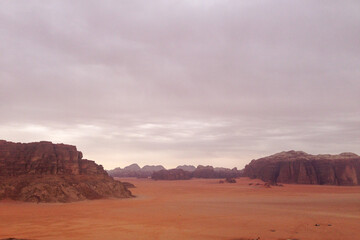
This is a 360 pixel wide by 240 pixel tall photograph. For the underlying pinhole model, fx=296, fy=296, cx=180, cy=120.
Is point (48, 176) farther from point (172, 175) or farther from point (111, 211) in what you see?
point (172, 175)

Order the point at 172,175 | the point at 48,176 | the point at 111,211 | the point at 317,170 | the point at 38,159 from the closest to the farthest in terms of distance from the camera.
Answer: the point at 111,211 → the point at 48,176 → the point at 38,159 → the point at 317,170 → the point at 172,175

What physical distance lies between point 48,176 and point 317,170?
5856cm

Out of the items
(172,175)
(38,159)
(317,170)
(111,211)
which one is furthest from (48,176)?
(172,175)

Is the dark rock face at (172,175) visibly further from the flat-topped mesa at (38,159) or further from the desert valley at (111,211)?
the flat-topped mesa at (38,159)

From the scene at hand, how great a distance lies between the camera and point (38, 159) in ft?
114

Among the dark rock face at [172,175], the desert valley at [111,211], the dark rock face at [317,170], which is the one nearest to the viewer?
the desert valley at [111,211]

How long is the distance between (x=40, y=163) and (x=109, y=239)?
24.6 m

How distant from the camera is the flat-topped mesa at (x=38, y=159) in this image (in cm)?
3341

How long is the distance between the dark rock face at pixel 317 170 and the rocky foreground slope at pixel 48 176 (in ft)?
152

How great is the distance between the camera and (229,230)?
52.0ft

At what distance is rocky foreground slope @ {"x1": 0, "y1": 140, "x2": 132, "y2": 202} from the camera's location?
29203 millimetres

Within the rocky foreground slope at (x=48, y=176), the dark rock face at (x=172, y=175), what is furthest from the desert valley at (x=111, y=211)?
the dark rock face at (x=172, y=175)

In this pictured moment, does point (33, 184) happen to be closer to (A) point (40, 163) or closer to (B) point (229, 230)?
(A) point (40, 163)

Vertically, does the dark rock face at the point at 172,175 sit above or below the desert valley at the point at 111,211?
above
